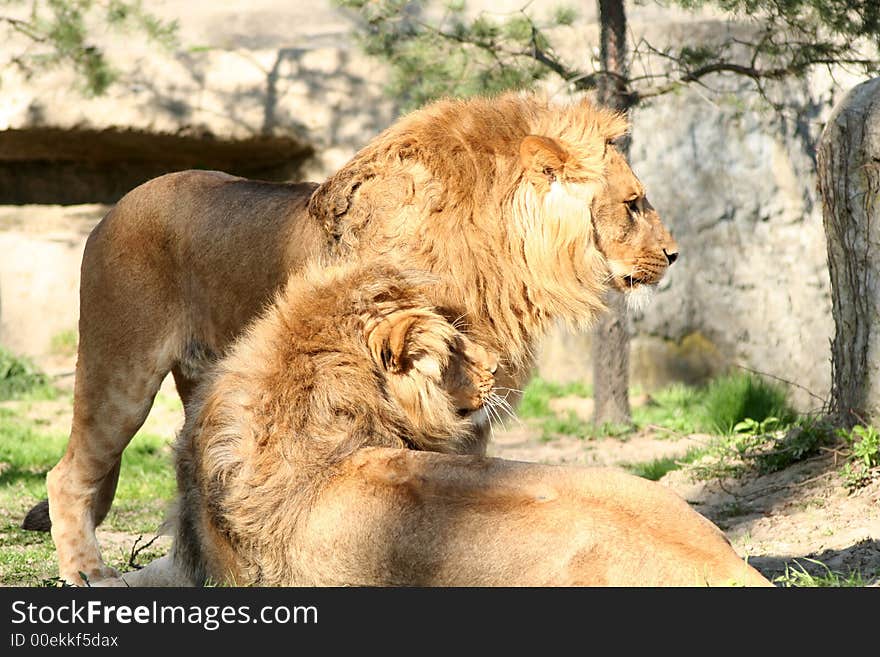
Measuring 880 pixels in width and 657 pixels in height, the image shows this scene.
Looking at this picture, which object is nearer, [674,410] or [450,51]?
[450,51]

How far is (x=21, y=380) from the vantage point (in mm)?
10438

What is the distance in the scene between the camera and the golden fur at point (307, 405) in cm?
328

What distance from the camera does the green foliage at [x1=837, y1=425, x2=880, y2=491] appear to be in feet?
17.1

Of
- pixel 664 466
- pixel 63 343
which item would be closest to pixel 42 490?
pixel 664 466

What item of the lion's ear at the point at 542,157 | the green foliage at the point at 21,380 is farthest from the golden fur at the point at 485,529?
the green foliage at the point at 21,380

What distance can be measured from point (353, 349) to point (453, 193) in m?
1.03

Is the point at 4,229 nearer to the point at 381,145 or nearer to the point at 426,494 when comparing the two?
the point at 381,145

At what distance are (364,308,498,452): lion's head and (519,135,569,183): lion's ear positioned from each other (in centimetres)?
94

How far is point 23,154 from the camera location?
11.5 metres

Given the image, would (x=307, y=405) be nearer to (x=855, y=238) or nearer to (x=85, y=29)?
(x=855, y=238)

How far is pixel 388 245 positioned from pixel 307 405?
1.04m

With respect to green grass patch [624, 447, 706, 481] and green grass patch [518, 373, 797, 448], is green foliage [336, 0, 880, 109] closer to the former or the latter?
green grass patch [518, 373, 797, 448]

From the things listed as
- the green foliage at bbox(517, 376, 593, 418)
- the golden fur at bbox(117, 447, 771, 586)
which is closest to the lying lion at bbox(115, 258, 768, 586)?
the golden fur at bbox(117, 447, 771, 586)

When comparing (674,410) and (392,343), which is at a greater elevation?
(392,343)
